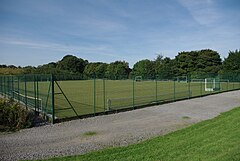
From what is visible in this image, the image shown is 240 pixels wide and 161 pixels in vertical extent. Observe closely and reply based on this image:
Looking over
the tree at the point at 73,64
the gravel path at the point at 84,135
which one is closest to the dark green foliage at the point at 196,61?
the tree at the point at 73,64

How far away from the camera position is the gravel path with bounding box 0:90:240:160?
686 centimetres

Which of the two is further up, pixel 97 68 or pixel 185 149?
A: pixel 97 68

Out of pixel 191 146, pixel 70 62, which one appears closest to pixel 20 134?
pixel 191 146

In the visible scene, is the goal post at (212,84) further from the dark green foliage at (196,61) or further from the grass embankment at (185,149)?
the dark green foliage at (196,61)

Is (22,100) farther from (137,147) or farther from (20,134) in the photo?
(137,147)

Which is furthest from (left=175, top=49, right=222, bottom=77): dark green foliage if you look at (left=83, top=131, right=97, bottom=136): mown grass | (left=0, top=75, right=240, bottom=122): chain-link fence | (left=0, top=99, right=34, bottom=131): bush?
(left=0, top=99, right=34, bottom=131): bush

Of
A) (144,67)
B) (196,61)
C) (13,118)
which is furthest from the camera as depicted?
(144,67)

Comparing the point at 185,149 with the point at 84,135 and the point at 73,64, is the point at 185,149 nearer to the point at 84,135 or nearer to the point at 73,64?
the point at 84,135

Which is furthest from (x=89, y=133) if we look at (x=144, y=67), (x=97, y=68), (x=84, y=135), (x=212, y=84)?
(x=97, y=68)

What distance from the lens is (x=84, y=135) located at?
8.69 m

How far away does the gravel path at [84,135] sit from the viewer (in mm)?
6863

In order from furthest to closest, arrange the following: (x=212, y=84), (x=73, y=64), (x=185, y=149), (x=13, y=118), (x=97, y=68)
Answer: (x=73, y=64), (x=97, y=68), (x=212, y=84), (x=13, y=118), (x=185, y=149)

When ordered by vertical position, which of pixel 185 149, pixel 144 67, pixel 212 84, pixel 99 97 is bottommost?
pixel 99 97

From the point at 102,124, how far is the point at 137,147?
160 inches
